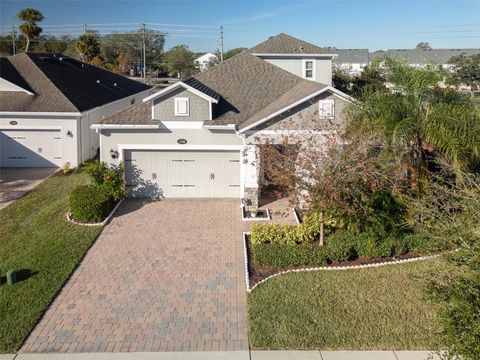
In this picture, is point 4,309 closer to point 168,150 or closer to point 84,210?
point 84,210

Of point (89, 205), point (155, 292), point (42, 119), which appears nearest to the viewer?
point (155, 292)

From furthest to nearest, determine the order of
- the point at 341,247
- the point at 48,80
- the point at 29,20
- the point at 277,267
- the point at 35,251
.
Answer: the point at 29,20 → the point at 48,80 → the point at 35,251 → the point at 341,247 → the point at 277,267

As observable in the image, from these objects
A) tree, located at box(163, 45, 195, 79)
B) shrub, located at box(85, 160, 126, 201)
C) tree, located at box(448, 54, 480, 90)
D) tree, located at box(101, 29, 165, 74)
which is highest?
tree, located at box(101, 29, 165, 74)

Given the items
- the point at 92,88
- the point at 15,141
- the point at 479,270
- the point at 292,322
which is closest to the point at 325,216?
the point at 292,322

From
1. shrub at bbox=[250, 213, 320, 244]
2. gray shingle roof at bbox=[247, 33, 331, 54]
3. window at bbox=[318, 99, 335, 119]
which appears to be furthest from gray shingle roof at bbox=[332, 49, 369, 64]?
shrub at bbox=[250, 213, 320, 244]

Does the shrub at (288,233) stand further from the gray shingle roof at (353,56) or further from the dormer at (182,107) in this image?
the gray shingle roof at (353,56)

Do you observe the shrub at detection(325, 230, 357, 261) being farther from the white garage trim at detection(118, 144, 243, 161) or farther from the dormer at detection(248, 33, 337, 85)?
the dormer at detection(248, 33, 337, 85)

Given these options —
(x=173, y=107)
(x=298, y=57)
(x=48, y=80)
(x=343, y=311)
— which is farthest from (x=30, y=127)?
(x=343, y=311)

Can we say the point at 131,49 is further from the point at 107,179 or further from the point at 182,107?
the point at 107,179
